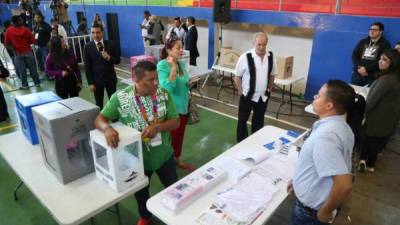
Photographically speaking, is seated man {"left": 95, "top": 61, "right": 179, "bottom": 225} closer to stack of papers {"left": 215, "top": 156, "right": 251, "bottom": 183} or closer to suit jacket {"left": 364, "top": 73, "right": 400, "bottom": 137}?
stack of papers {"left": 215, "top": 156, "right": 251, "bottom": 183}

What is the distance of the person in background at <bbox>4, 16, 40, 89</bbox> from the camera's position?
5883 millimetres

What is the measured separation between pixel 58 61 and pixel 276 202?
3539 mm

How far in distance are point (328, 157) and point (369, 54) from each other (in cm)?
394

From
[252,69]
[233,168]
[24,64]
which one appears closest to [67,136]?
[233,168]

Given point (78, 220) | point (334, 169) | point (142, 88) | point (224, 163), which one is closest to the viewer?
point (334, 169)

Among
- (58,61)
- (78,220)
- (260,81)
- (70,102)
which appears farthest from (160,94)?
(58,61)

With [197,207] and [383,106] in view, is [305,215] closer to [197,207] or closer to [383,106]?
[197,207]

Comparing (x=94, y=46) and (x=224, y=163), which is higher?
(x=94, y=46)

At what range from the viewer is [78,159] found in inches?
72.6

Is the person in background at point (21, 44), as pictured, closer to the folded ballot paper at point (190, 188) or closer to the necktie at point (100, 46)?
the necktie at point (100, 46)

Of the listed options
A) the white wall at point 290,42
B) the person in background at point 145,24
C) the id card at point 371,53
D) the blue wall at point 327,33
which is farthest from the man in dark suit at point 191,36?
the id card at point 371,53

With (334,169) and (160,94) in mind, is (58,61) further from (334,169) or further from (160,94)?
(334,169)

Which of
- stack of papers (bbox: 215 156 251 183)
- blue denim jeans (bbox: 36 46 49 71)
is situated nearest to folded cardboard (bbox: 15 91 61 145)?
stack of papers (bbox: 215 156 251 183)

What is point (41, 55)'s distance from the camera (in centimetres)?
762
